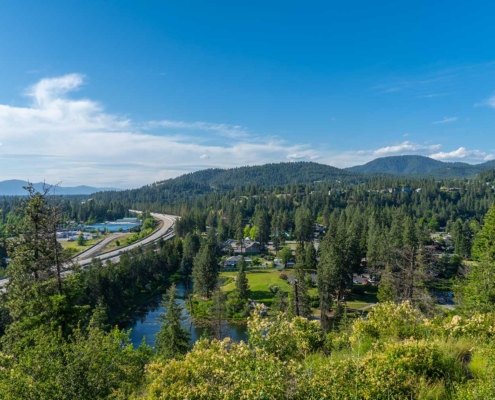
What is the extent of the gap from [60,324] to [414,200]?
139287mm

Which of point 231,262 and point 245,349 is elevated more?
point 245,349

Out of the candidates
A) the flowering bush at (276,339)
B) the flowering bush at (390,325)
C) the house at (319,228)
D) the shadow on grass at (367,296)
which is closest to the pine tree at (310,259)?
the shadow on grass at (367,296)

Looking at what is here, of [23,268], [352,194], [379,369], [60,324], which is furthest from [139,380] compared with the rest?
[352,194]

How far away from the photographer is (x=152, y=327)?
39.7 meters

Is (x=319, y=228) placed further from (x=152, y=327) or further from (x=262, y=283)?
(x=152, y=327)

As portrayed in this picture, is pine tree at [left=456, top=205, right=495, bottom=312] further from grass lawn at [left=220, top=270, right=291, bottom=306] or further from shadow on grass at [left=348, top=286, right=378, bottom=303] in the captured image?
grass lawn at [left=220, top=270, right=291, bottom=306]

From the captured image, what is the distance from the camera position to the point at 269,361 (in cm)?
657

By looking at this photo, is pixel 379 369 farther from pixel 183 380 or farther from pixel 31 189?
pixel 31 189

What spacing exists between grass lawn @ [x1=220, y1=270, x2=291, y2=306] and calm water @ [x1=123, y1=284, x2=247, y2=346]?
796 cm

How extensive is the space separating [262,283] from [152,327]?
66.3 feet

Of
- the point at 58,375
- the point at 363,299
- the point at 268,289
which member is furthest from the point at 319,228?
the point at 58,375

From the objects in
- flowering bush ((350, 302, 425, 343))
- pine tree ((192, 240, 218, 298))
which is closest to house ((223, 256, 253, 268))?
pine tree ((192, 240, 218, 298))

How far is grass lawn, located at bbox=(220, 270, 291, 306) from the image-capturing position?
4762 cm

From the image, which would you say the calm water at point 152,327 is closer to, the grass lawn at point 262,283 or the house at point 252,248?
the grass lawn at point 262,283
